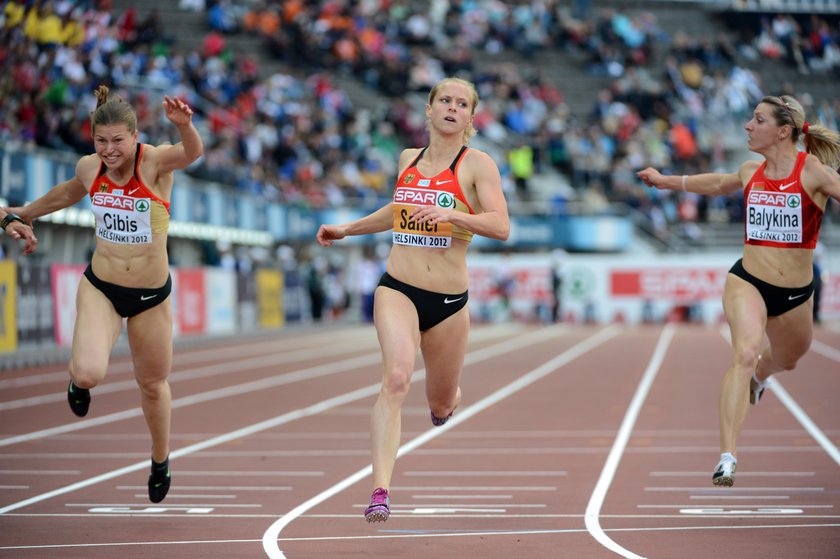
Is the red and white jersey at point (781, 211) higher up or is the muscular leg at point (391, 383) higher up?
→ the red and white jersey at point (781, 211)

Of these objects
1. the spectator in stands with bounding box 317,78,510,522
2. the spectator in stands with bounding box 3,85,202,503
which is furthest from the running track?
the spectator in stands with bounding box 317,78,510,522

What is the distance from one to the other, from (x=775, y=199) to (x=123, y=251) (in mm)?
3827

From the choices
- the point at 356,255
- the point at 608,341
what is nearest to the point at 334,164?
the point at 356,255

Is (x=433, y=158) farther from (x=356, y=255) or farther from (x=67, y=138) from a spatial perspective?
(x=356, y=255)

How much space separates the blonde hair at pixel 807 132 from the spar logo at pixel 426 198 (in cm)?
226

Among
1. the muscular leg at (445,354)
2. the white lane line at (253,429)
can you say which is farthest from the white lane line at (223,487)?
the muscular leg at (445,354)

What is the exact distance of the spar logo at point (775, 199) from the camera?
8.17 metres

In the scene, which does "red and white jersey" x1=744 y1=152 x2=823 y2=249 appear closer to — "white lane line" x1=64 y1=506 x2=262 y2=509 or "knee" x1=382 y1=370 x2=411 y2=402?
"knee" x1=382 y1=370 x2=411 y2=402

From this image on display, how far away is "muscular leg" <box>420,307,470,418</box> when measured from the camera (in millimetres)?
7438

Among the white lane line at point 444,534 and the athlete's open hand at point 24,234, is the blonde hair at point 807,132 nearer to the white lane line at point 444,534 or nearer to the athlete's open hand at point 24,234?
the white lane line at point 444,534

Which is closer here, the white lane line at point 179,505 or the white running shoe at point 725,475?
the white running shoe at point 725,475

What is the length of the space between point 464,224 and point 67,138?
17973 millimetres

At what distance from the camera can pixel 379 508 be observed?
21.8 ft

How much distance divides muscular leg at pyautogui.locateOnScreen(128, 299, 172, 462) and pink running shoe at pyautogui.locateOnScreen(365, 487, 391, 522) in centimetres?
180
